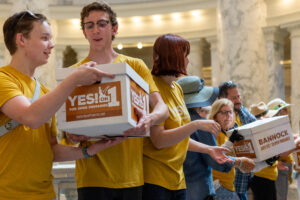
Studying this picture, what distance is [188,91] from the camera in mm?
3859

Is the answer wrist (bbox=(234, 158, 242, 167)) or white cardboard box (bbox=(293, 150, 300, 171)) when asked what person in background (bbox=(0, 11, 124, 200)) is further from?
white cardboard box (bbox=(293, 150, 300, 171))

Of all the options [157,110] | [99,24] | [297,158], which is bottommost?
[297,158]

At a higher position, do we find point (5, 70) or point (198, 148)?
point (5, 70)

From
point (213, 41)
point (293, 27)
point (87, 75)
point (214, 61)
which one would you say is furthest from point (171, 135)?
point (213, 41)

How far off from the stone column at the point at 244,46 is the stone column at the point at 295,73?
104 cm

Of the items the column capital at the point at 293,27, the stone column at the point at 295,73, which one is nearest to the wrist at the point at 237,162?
the stone column at the point at 295,73

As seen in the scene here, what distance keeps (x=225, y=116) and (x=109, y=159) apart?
230 cm

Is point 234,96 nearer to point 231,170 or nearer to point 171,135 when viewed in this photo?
point 231,170

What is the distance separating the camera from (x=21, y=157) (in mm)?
2279

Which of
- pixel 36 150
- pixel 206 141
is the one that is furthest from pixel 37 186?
pixel 206 141

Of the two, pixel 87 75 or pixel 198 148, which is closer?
pixel 87 75

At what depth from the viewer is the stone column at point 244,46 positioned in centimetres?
1184

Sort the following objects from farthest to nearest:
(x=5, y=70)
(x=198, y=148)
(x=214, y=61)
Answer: (x=214, y=61), (x=198, y=148), (x=5, y=70)

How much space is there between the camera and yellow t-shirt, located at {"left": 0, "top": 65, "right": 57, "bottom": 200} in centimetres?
222
